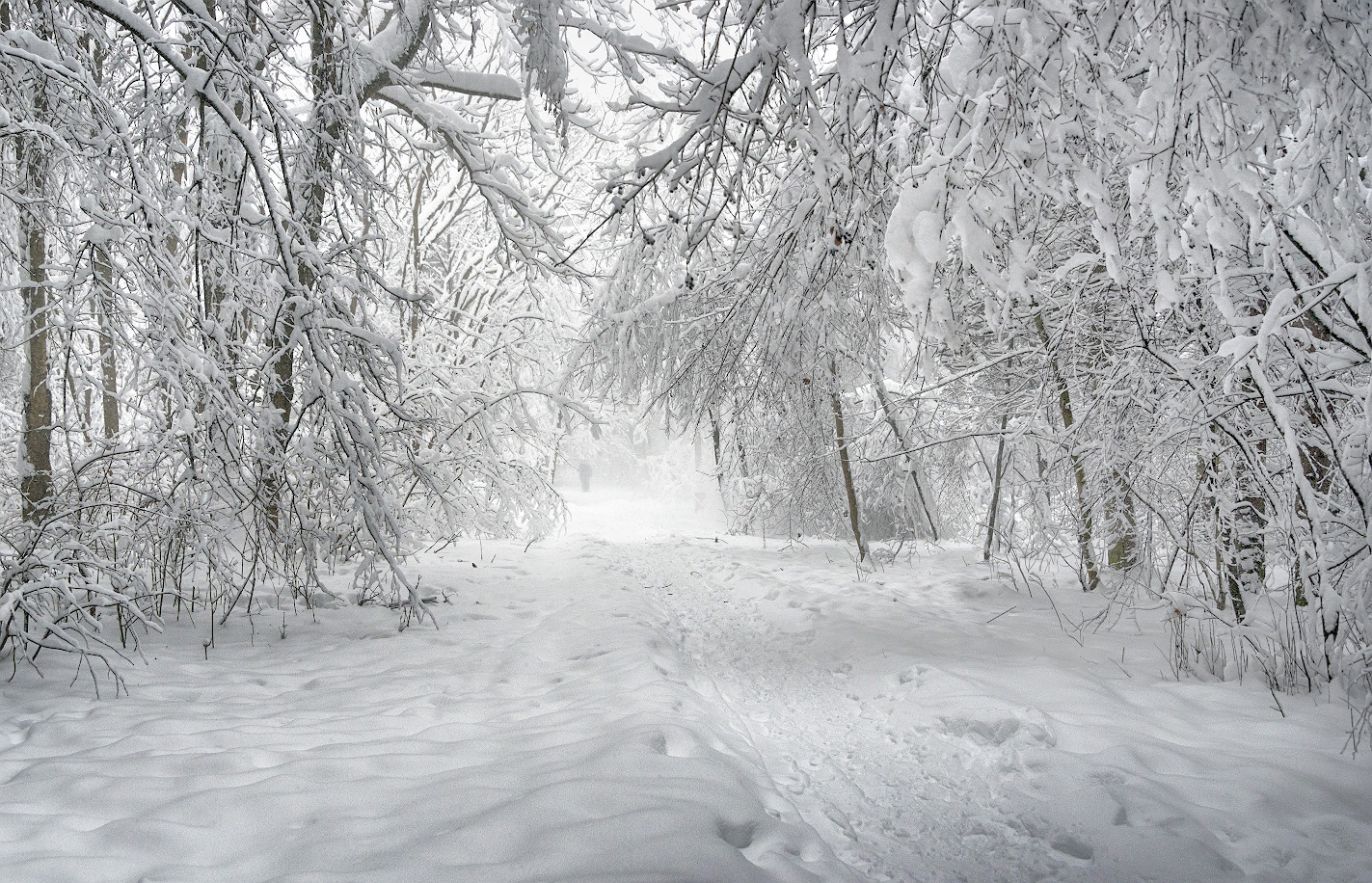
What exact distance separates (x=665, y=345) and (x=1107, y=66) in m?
4.38

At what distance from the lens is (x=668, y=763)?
2.65m

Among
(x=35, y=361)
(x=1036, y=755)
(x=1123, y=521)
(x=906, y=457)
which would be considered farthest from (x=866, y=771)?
(x=35, y=361)

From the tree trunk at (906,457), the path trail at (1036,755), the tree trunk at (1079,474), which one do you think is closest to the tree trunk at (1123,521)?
the tree trunk at (1079,474)

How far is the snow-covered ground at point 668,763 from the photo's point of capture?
206 cm

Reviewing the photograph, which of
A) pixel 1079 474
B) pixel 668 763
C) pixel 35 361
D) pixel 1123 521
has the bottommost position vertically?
pixel 668 763

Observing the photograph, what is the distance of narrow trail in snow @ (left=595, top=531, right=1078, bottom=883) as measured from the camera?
237 centimetres

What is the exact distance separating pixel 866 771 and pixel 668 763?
3.28 feet

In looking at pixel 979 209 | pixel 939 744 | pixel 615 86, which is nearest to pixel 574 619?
pixel 939 744

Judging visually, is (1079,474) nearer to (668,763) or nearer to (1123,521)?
(1123,521)

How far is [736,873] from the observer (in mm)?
1964

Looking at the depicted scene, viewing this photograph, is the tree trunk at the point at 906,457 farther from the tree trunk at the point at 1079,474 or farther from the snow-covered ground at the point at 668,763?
the snow-covered ground at the point at 668,763

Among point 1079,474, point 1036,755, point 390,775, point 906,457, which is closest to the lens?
point 390,775

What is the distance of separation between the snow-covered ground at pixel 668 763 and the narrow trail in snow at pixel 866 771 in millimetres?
15

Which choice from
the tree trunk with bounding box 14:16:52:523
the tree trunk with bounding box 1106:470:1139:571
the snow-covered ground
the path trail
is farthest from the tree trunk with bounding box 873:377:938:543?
the tree trunk with bounding box 14:16:52:523
